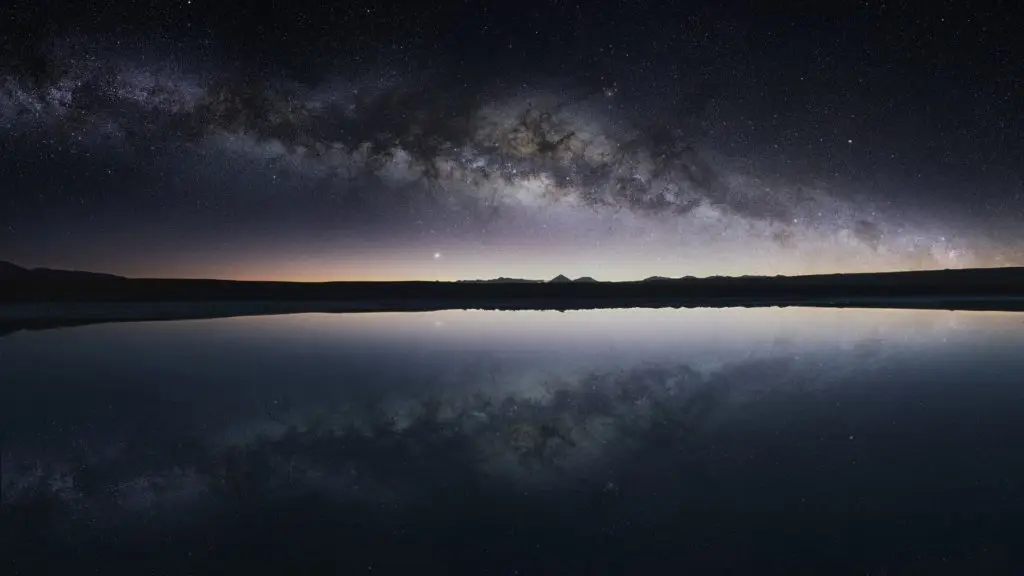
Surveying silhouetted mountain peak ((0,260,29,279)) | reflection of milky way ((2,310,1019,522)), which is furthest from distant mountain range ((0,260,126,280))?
reflection of milky way ((2,310,1019,522))

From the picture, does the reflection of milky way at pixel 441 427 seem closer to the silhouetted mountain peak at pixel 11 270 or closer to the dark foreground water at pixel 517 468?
the dark foreground water at pixel 517 468

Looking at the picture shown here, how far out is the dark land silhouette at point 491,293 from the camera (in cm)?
5253

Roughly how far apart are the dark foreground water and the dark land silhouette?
2435 cm

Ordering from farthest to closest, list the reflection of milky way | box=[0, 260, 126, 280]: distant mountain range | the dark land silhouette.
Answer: box=[0, 260, 126, 280]: distant mountain range, the dark land silhouette, the reflection of milky way

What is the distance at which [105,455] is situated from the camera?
288 inches

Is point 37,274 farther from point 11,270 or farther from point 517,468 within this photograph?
point 517,468

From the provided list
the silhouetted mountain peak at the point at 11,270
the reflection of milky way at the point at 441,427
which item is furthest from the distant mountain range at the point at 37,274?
the reflection of milky way at the point at 441,427

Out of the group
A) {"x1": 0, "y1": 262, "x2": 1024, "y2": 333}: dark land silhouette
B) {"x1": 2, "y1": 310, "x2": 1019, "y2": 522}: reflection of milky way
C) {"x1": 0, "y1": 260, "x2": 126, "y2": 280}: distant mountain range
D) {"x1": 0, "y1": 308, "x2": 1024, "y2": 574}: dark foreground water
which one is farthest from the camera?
{"x1": 0, "y1": 260, "x2": 126, "y2": 280}: distant mountain range

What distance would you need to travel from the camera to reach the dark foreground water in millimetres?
4715

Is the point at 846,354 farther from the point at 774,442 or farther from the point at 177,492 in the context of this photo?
the point at 177,492

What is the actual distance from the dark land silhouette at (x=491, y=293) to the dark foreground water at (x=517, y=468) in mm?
24352

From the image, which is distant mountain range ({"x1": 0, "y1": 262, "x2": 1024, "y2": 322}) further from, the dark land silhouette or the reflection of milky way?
the reflection of milky way

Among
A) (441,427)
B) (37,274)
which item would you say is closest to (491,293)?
(441,427)

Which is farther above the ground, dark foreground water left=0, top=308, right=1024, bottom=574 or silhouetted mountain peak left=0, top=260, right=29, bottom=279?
silhouetted mountain peak left=0, top=260, right=29, bottom=279
